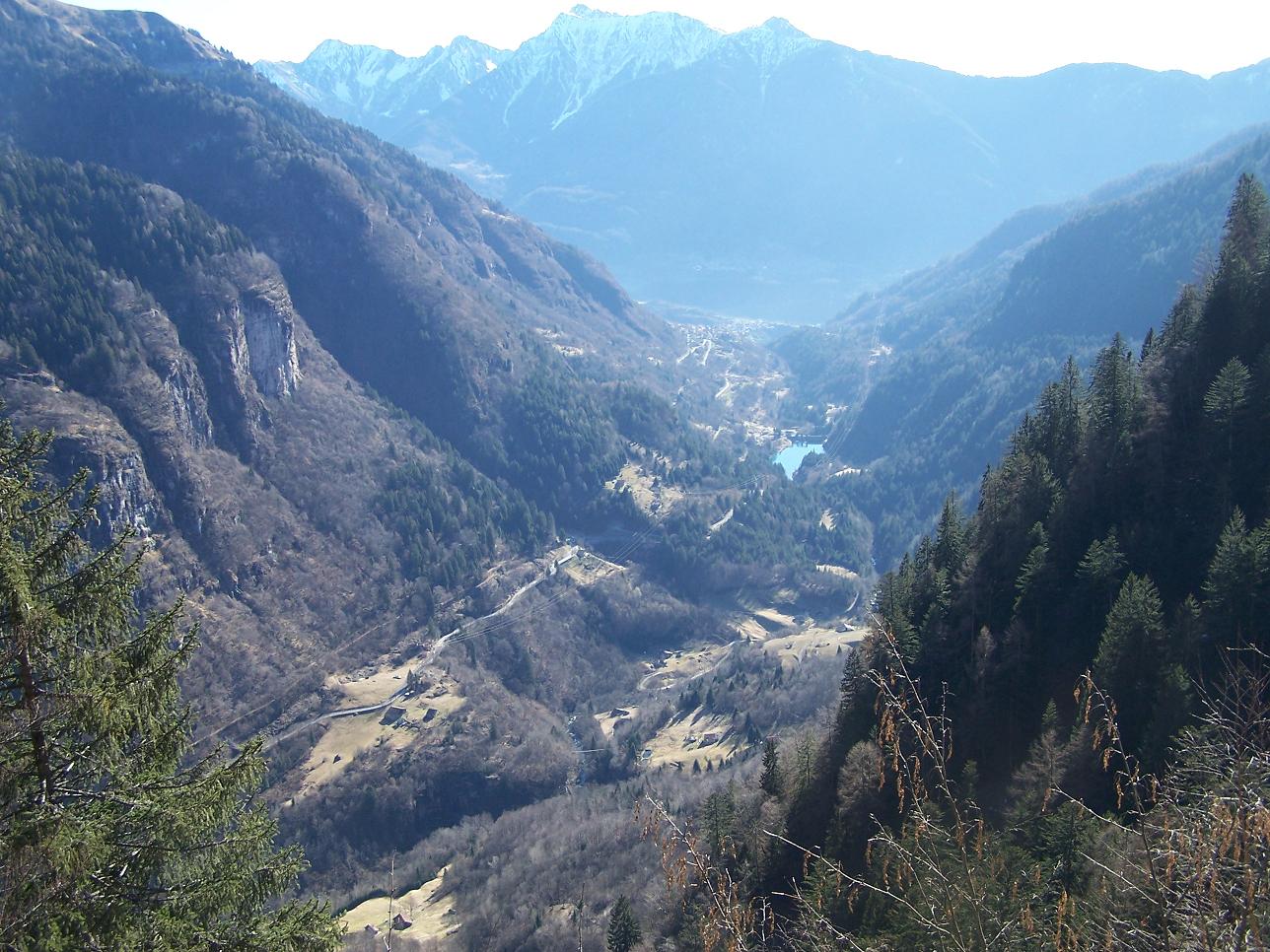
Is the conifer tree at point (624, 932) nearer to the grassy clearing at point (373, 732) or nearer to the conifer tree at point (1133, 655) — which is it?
the conifer tree at point (1133, 655)

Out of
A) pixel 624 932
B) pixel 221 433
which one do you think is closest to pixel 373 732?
pixel 221 433

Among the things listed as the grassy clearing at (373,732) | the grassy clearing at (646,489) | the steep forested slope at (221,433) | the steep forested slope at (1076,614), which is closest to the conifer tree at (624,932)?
the steep forested slope at (1076,614)

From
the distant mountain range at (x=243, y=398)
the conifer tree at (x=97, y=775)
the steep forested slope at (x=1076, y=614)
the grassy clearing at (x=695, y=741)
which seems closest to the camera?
the conifer tree at (x=97, y=775)

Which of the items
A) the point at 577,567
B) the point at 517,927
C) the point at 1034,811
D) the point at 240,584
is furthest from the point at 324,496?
the point at 1034,811

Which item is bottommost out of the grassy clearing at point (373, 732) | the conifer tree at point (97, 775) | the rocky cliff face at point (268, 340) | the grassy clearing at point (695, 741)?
the grassy clearing at point (695, 741)

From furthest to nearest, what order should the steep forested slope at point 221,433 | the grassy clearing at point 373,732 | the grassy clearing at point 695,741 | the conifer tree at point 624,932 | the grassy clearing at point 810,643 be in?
the grassy clearing at point 810,643
the steep forested slope at point 221,433
the grassy clearing at point 373,732
the grassy clearing at point 695,741
the conifer tree at point 624,932

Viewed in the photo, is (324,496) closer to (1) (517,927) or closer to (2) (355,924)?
(2) (355,924)

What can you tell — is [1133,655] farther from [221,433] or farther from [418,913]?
[221,433]

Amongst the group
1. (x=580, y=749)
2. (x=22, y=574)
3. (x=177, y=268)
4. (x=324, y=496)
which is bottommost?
(x=580, y=749)

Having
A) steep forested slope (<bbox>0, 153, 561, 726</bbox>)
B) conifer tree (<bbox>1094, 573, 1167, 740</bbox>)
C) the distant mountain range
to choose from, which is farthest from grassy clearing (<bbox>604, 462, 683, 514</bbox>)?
conifer tree (<bbox>1094, 573, 1167, 740</bbox>)
